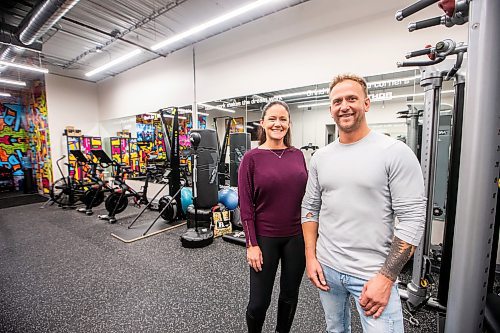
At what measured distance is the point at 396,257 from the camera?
0.86m

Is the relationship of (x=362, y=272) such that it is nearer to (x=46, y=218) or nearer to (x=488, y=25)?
(x=488, y=25)

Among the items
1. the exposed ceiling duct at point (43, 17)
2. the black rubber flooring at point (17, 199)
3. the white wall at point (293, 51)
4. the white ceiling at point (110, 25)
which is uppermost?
the white ceiling at point (110, 25)

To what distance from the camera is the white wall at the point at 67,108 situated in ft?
25.4

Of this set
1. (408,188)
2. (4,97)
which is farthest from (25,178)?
(408,188)

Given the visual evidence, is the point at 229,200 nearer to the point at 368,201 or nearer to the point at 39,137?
the point at 368,201

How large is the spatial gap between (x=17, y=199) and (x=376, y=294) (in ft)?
32.4

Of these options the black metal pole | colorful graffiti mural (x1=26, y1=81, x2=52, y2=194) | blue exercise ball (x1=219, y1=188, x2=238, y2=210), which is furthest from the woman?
colorful graffiti mural (x1=26, y1=81, x2=52, y2=194)

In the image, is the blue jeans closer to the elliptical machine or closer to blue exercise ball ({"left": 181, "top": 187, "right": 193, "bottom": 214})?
the elliptical machine

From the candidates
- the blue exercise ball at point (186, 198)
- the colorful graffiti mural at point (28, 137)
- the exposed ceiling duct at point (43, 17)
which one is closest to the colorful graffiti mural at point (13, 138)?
the colorful graffiti mural at point (28, 137)

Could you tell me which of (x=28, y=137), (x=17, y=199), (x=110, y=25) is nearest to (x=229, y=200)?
(x=110, y=25)

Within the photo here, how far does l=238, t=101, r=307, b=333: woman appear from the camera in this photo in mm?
1326

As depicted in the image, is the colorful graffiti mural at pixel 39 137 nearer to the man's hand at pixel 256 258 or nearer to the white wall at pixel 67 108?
the white wall at pixel 67 108

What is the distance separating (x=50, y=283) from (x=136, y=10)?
4867mm

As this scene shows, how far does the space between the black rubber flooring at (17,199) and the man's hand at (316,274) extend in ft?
28.7
